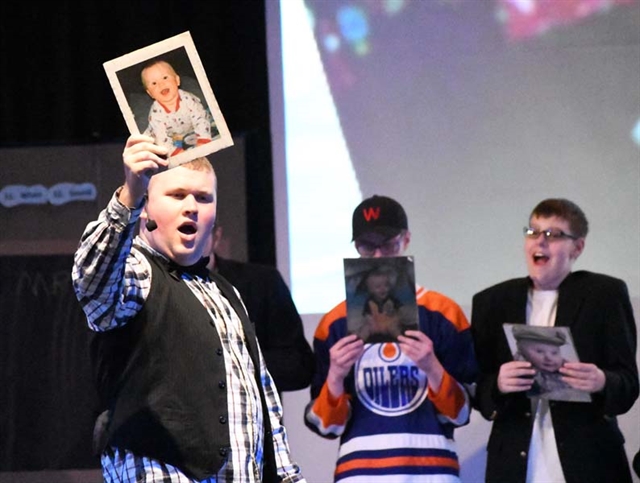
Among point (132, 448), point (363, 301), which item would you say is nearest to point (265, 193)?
point (363, 301)

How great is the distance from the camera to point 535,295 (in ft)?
12.2

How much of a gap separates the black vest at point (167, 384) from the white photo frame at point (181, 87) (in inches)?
12.7

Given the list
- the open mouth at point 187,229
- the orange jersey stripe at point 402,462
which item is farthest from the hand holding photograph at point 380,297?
the open mouth at point 187,229

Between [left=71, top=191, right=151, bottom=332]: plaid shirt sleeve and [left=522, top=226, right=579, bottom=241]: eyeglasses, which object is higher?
[left=522, top=226, right=579, bottom=241]: eyeglasses

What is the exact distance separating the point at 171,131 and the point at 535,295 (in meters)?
1.89

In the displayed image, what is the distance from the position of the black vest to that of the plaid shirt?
0.11ft

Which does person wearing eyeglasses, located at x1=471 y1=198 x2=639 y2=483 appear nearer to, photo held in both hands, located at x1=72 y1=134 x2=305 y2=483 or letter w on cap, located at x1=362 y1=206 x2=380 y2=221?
letter w on cap, located at x1=362 y1=206 x2=380 y2=221

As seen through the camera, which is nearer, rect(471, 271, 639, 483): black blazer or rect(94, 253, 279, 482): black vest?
rect(94, 253, 279, 482): black vest

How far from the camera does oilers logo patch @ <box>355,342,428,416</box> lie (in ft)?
11.3

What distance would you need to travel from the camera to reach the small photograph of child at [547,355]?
3369 mm

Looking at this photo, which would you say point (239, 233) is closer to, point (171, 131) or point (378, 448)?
point (378, 448)


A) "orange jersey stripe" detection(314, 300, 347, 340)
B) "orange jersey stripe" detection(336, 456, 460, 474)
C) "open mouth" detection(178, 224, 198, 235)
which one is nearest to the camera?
"open mouth" detection(178, 224, 198, 235)

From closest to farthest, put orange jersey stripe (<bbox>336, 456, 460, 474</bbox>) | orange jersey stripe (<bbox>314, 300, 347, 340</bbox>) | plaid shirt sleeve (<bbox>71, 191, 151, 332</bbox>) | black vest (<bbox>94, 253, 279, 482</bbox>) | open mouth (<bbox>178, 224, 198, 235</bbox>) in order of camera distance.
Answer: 1. plaid shirt sleeve (<bbox>71, 191, 151, 332</bbox>)
2. black vest (<bbox>94, 253, 279, 482</bbox>)
3. open mouth (<bbox>178, 224, 198, 235</bbox>)
4. orange jersey stripe (<bbox>336, 456, 460, 474</bbox>)
5. orange jersey stripe (<bbox>314, 300, 347, 340</bbox>)

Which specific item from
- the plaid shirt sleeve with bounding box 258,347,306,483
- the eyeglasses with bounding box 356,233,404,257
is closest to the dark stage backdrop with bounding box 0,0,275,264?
the eyeglasses with bounding box 356,233,404,257
